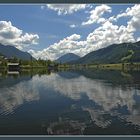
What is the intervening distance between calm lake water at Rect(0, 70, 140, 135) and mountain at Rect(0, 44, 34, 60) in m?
0.54

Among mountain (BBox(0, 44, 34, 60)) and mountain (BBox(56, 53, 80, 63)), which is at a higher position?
mountain (BBox(0, 44, 34, 60))

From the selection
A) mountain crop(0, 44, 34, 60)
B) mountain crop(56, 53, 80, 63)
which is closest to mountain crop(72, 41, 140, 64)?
mountain crop(56, 53, 80, 63)

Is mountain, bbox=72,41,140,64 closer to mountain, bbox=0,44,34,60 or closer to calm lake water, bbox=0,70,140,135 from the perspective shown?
calm lake water, bbox=0,70,140,135

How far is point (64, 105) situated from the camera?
8039mm

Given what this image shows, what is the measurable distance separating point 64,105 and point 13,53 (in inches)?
61.9

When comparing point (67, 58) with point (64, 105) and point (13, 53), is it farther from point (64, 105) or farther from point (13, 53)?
point (13, 53)

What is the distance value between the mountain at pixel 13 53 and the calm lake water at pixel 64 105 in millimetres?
540

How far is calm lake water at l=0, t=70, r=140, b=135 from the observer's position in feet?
23.7

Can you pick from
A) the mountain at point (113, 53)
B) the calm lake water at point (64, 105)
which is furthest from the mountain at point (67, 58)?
the calm lake water at point (64, 105)

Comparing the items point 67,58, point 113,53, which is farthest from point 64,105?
point 113,53

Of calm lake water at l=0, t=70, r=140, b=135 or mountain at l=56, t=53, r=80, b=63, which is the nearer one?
calm lake water at l=0, t=70, r=140, b=135

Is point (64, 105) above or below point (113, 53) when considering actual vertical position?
below

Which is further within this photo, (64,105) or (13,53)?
(64,105)

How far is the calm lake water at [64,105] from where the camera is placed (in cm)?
722
